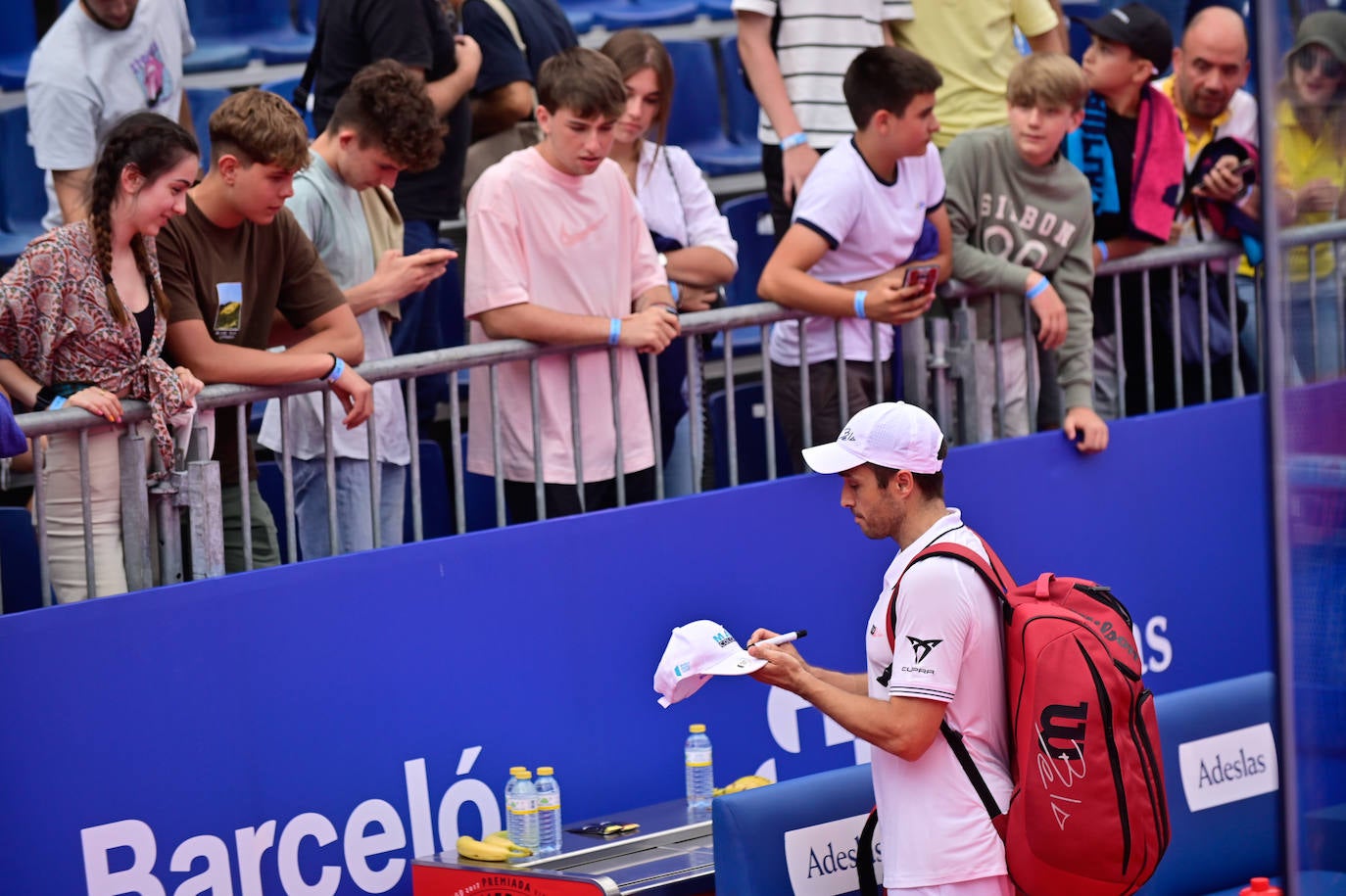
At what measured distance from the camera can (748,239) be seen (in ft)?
26.3

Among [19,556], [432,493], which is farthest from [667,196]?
[19,556]

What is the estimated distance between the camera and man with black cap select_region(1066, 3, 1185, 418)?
6.86m

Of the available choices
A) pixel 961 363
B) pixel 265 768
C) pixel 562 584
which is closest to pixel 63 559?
pixel 265 768

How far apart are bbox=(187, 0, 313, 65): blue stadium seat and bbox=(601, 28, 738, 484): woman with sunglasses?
232cm

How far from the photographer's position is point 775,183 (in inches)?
273

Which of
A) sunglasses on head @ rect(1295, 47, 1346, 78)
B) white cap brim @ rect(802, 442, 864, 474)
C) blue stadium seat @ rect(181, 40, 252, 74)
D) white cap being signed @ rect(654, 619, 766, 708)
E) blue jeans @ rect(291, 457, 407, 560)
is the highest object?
blue stadium seat @ rect(181, 40, 252, 74)

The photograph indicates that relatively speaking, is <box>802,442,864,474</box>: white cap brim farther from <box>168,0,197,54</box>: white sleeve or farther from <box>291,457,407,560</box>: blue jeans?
<box>168,0,197,54</box>: white sleeve

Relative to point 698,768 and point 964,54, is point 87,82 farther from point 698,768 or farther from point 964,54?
point 964,54

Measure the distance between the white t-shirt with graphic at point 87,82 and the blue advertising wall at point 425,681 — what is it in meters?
2.13

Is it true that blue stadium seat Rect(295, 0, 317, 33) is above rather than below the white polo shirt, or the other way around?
above

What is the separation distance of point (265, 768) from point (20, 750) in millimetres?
660

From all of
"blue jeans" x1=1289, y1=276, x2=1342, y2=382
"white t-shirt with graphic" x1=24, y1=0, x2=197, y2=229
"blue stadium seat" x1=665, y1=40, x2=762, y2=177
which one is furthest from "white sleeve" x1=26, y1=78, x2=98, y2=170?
"blue jeans" x1=1289, y1=276, x2=1342, y2=382

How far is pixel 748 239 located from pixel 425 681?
3.36m

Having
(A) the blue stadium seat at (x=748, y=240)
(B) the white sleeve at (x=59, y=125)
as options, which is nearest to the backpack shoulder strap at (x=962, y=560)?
(B) the white sleeve at (x=59, y=125)
